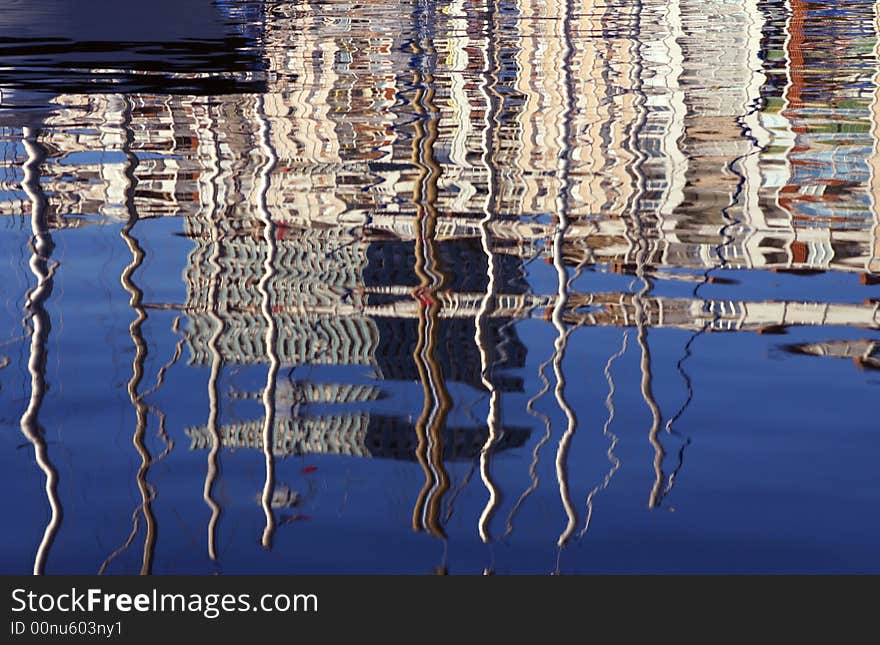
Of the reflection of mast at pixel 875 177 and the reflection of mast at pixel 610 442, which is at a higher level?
the reflection of mast at pixel 610 442

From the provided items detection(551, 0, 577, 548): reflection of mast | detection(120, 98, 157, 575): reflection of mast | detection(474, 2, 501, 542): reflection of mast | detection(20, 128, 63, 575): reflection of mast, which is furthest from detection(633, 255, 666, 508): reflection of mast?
detection(20, 128, 63, 575): reflection of mast

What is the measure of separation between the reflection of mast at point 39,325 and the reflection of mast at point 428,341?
118 centimetres

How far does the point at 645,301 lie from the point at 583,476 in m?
2.40

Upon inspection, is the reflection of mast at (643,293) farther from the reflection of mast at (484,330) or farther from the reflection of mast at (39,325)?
the reflection of mast at (39,325)

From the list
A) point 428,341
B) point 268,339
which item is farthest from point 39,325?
point 428,341

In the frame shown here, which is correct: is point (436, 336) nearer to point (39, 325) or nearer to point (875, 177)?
point (39, 325)

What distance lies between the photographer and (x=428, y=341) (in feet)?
21.5

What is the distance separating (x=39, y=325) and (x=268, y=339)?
1.20 m

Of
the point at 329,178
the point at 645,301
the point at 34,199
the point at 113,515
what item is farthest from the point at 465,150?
the point at 113,515

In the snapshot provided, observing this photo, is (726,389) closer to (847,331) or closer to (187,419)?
(847,331)

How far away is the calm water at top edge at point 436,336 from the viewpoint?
4.53 metres

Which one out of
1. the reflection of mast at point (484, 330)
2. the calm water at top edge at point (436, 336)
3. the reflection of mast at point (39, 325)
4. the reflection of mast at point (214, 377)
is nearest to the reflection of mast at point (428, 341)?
the calm water at top edge at point (436, 336)

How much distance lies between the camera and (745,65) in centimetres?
1939

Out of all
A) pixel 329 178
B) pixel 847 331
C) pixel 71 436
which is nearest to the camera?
pixel 71 436
